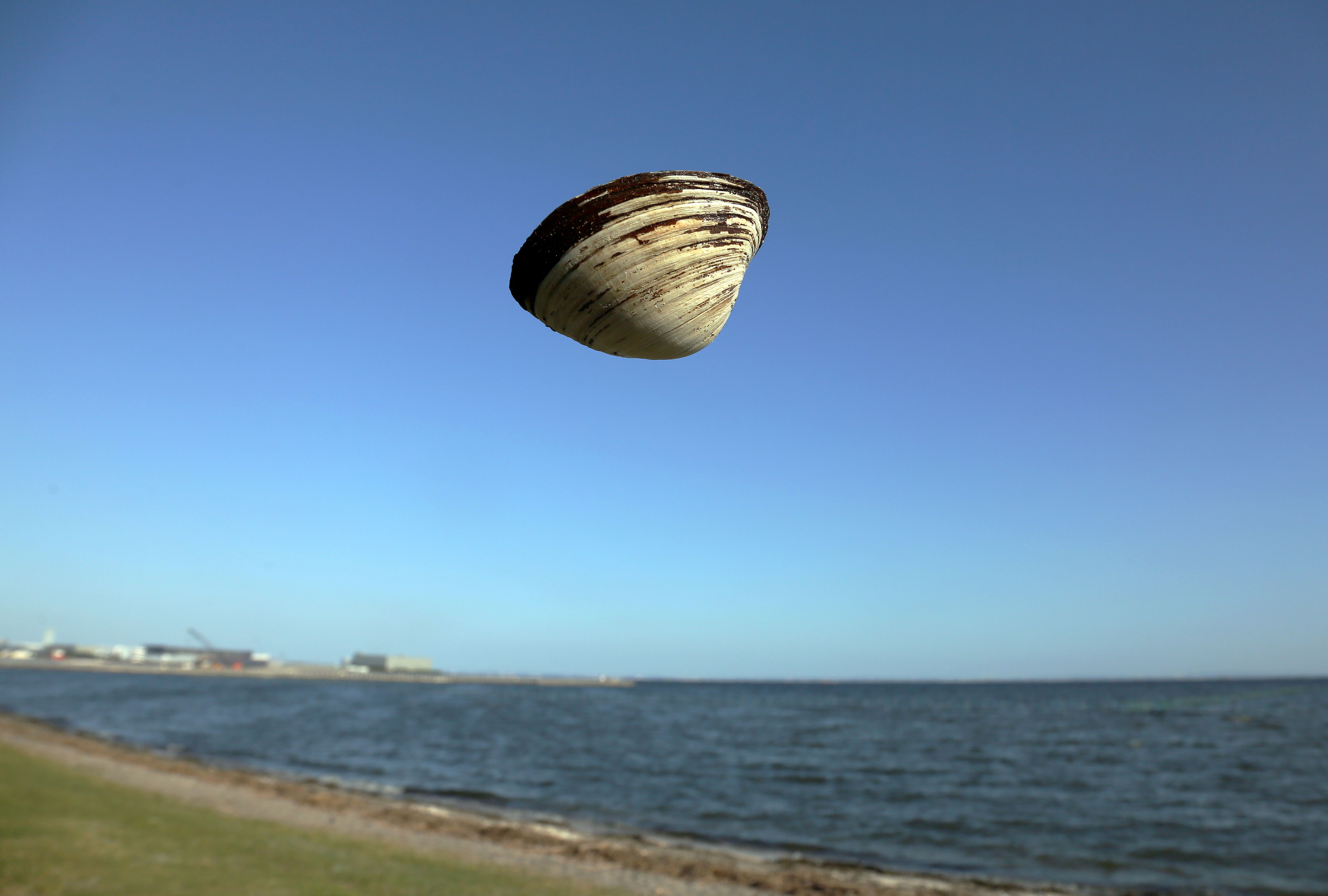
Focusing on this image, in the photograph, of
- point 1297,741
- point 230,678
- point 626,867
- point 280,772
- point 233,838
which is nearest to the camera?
point 233,838

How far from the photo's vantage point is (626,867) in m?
11.6

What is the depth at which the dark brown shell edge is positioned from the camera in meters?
1.54

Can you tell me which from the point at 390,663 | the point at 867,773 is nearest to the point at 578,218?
the point at 867,773

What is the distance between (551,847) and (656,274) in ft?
44.6

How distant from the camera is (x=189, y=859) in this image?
879 centimetres

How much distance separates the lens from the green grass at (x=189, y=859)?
24.8ft

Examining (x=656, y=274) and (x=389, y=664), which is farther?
(x=389, y=664)

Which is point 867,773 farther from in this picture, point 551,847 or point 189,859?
point 189,859

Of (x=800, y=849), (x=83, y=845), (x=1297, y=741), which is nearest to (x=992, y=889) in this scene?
(x=800, y=849)

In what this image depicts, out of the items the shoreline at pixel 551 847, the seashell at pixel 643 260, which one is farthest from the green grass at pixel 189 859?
the seashell at pixel 643 260

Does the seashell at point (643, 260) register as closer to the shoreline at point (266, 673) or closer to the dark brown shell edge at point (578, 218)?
the dark brown shell edge at point (578, 218)

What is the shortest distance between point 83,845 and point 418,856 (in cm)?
419

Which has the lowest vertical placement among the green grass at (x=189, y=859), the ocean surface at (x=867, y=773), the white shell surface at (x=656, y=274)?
the ocean surface at (x=867, y=773)

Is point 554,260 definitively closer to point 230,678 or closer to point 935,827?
point 935,827
